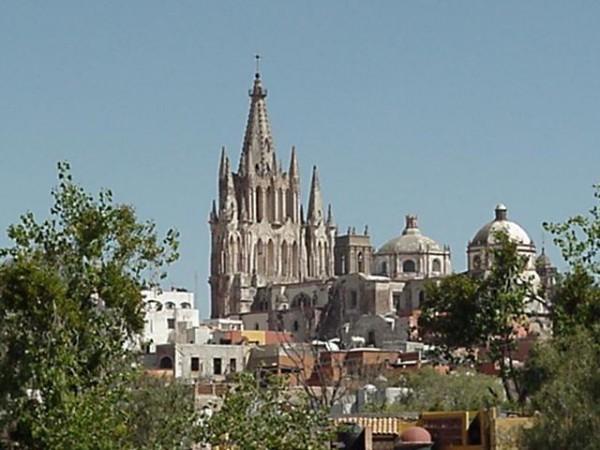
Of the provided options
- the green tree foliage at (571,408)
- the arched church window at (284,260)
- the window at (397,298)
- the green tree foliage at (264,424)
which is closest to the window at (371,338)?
the window at (397,298)

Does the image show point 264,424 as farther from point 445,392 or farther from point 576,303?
point 445,392

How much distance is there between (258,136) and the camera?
546ft

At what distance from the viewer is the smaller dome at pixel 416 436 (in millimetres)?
42562

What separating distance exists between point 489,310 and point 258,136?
354 ft

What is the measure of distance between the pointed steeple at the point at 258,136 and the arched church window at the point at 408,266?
1877 centimetres

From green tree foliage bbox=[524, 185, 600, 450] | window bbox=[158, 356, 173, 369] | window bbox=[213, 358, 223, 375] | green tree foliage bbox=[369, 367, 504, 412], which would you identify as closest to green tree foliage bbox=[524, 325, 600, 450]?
green tree foliage bbox=[524, 185, 600, 450]

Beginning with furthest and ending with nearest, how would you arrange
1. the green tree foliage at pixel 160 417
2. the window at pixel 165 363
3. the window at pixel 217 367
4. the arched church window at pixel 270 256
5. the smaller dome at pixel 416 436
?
1. the arched church window at pixel 270 256
2. the window at pixel 217 367
3. the window at pixel 165 363
4. the smaller dome at pixel 416 436
5. the green tree foliage at pixel 160 417

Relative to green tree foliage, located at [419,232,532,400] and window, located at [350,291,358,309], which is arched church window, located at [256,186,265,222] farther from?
green tree foliage, located at [419,232,532,400]

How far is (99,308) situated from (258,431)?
5.46 meters

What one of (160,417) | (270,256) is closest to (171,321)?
(270,256)

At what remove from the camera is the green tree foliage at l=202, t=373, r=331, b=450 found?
39.0m

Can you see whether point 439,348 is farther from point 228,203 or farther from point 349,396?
point 228,203

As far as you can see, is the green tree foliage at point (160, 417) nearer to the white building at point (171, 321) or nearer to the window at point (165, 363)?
the window at point (165, 363)

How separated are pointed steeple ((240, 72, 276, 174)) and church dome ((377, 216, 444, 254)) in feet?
50.3
